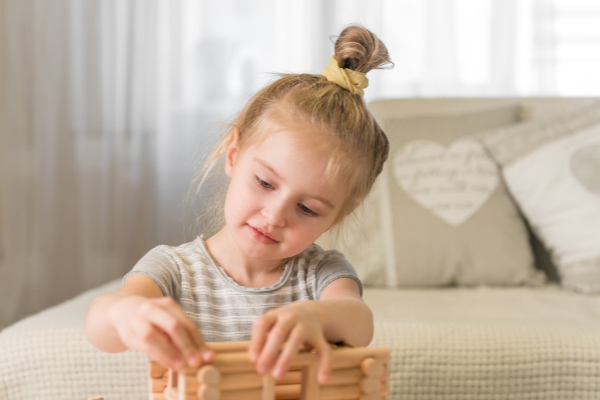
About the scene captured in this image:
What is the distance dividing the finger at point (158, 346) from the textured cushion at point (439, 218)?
89cm

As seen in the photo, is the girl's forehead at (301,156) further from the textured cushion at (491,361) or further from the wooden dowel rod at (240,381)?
the textured cushion at (491,361)

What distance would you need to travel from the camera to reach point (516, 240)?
142 cm

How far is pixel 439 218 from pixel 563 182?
0.31 metres

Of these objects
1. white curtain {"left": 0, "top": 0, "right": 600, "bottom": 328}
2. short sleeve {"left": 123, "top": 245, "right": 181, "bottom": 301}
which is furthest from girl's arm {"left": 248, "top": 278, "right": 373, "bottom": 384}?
white curtain {"left": 0, "top": 0, "right": 600, "bottom": 328}

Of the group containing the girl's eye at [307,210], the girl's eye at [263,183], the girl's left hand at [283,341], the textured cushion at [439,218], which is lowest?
the textured cushion at [439,218]

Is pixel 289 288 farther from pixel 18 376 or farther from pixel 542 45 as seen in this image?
pixel 542 45

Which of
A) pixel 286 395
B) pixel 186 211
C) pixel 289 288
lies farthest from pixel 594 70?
pixel 286 395

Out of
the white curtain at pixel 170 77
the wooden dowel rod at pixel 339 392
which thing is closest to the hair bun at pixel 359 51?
the wooden dowel rod at pixel 339 392

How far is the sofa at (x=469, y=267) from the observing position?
38.6 inches

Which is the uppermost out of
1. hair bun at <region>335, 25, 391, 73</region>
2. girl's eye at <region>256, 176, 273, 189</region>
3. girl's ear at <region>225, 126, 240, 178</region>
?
hair bun at <region>335, 25, 391, 73</region>

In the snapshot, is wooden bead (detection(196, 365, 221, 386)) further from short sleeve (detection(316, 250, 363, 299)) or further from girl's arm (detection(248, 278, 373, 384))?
short sleeve (detection(316, 250, 363, 299))

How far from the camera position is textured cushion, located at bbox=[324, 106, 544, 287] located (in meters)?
1.39

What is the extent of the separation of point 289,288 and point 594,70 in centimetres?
172

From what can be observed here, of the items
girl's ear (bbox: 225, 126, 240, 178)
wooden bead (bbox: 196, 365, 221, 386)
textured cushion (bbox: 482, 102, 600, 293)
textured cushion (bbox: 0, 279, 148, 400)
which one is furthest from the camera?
textured cushion (bbox: 482, 102, 600, 293)
